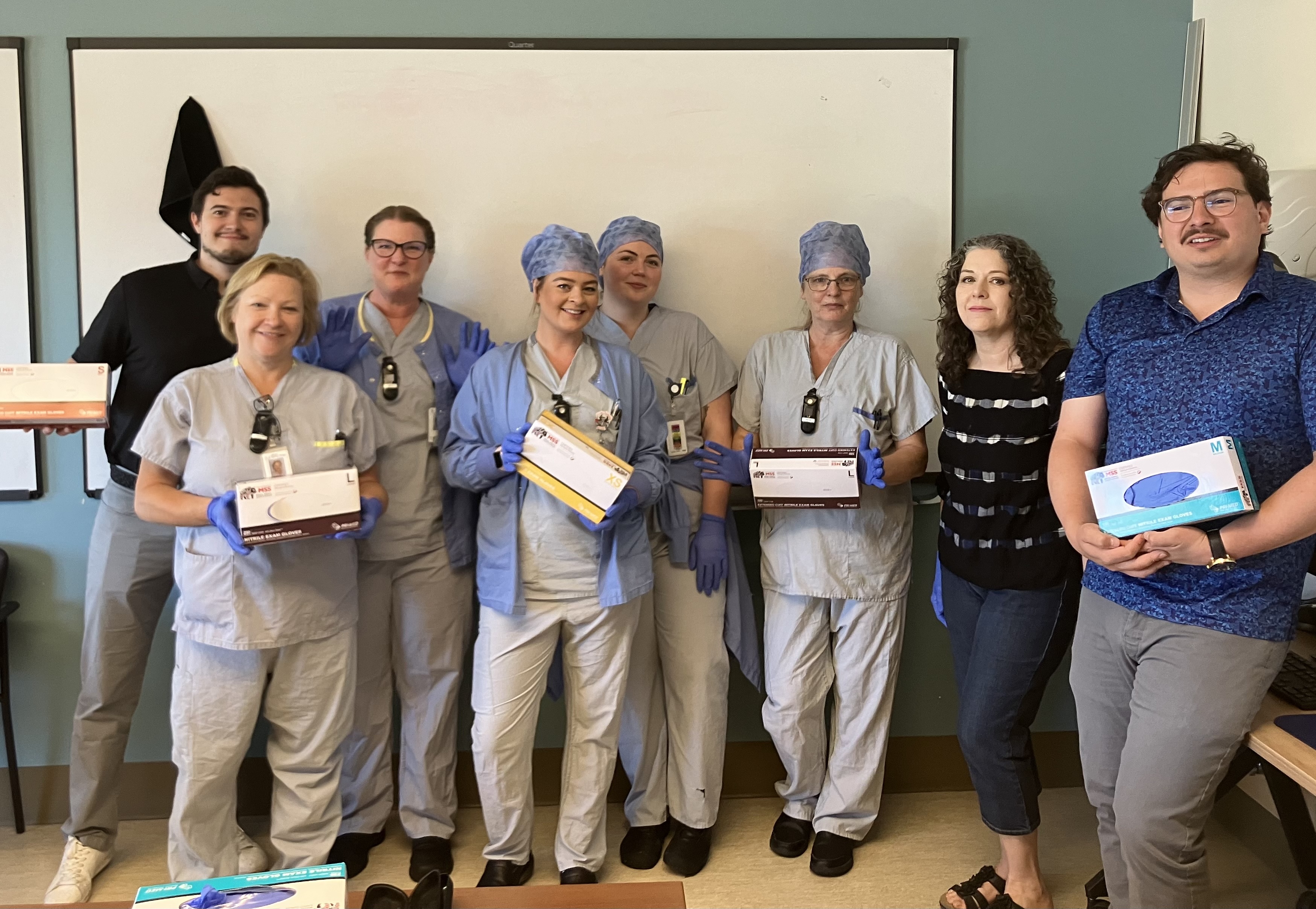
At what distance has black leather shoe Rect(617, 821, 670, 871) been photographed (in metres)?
2.58

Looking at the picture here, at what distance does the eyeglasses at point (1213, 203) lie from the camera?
1639 mm

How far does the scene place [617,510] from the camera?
220cm

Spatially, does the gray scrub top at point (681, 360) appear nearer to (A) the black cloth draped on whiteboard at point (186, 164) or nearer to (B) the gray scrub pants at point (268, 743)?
(B) the gray scrub pants at point (268, 743)

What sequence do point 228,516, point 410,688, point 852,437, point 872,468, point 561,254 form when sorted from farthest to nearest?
point 410,688 < point 852,437 < point 872,468 < point 561,254 < point 228,516

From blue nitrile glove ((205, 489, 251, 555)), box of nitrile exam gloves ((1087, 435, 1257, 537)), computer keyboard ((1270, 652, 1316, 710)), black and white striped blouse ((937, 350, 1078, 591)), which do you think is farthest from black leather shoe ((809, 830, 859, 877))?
blue nitrile glove ((205, 489, 251, 555))

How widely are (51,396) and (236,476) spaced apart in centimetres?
54

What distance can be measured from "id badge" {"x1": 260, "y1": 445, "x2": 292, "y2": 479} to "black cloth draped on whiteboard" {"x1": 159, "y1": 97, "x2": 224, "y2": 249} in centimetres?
94

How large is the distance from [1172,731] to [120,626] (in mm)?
2414

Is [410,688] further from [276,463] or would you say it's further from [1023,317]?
[1023,317]

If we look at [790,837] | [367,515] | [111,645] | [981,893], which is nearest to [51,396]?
[111,645]

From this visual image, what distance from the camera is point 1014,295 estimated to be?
2139mm

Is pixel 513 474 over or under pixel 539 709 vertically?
over

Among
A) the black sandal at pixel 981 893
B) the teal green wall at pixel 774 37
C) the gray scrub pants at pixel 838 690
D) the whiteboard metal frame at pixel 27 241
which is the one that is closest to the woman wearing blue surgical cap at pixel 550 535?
the gray scrub pants at pixel 838 690

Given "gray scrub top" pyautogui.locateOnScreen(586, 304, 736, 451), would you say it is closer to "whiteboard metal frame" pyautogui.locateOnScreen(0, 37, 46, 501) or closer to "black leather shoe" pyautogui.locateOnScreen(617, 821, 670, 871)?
"black leather shoe" pyautogui.locateOnScreen(617, 821, 670, 871)
